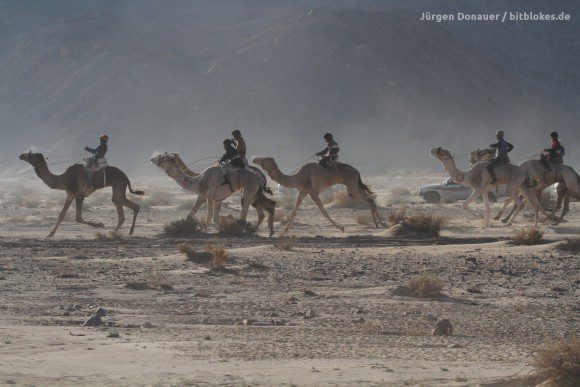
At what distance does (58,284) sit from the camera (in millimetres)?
16078

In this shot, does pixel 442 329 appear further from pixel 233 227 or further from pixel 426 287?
pixel 233 227

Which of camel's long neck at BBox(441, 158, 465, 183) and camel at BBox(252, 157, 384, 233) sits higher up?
camel's long neck at BBox(441, 158, 465, 183)

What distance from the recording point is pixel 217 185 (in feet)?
83.9

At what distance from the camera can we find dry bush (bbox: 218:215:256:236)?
25.9 m

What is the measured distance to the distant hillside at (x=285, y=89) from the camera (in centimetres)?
9656

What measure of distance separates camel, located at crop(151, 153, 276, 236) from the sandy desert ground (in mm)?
1634

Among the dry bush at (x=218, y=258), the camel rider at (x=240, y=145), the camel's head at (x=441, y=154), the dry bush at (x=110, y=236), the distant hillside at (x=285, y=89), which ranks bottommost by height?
the dry bush at (x=218, y=258)

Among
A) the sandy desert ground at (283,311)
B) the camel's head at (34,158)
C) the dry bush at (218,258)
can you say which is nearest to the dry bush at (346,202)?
the camel's head at (34,158)

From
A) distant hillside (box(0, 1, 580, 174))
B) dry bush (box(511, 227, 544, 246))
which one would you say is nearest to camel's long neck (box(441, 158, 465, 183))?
dry bush (box(511, 227, 544, 246))

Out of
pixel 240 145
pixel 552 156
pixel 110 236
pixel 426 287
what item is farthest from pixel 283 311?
pixel 552 156

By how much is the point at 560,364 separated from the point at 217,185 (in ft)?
57.2

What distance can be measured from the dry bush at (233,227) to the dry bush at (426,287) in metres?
11.6

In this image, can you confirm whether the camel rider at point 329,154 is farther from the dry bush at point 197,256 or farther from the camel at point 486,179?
the dry bush at point 197,256

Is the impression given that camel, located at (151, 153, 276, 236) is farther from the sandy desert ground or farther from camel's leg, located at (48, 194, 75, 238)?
camel's leg, located at (48, 194, 75, 238)
